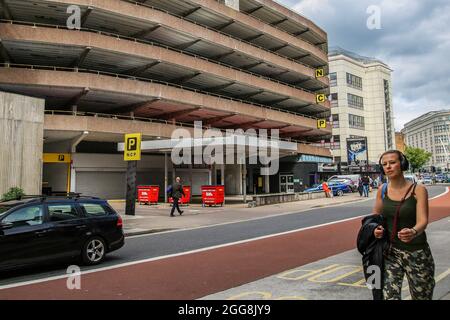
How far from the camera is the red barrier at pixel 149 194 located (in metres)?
27.1

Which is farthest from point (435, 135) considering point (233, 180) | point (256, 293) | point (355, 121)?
point (256, 293)

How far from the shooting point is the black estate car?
7.19 metres

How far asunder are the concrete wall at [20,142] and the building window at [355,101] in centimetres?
6012

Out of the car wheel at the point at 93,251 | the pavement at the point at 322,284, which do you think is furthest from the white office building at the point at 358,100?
the car wheel at the point at 93,251

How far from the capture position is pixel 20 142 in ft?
66.3

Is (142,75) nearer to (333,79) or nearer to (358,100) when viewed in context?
(333,79)

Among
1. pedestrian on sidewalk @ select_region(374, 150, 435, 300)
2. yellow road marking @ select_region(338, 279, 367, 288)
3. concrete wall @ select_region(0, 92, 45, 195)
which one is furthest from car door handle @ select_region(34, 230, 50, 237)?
concrete wall @ select_region(0, 92, 45, 195)

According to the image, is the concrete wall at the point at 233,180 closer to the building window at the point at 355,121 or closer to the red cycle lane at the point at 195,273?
the red cycle lane at the point at 195,273

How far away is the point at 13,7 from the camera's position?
28844mm

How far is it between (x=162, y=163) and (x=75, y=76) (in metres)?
11.4

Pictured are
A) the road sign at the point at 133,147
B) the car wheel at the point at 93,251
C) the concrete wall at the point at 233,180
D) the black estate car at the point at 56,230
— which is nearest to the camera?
the black estate car at the point at 56,230

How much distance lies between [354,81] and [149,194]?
5772cm

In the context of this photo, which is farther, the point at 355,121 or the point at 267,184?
the point at 355,121

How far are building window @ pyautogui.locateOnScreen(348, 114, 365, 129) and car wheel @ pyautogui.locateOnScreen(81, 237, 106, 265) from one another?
220 feet
